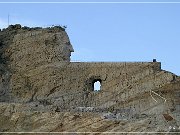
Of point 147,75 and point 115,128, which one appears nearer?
point 115,128

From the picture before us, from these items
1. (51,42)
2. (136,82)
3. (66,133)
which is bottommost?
(66,133)

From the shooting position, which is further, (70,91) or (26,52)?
(26,52)

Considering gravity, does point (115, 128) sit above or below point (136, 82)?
below

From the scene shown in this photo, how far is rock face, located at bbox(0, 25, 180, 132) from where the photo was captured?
32.8 meters

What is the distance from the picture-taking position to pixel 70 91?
40.3 m

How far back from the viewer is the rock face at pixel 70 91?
3284 cm

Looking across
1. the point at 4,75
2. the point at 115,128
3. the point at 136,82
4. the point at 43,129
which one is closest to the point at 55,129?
the point at 43,129

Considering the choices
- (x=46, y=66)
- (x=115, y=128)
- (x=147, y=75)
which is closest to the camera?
(x=115, y=128)

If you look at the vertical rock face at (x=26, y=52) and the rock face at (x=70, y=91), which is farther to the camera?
the vertical rock face at (x=26, y=52)

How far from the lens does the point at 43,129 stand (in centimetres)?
3378

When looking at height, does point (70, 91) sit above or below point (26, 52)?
below

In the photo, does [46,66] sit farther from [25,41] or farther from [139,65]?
[139,65]

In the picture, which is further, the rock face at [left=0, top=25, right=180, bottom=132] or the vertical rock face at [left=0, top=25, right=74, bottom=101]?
the vertical rock face at [left=0, top=25, right=74, bottom=101]

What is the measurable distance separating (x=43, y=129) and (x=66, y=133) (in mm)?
1894
